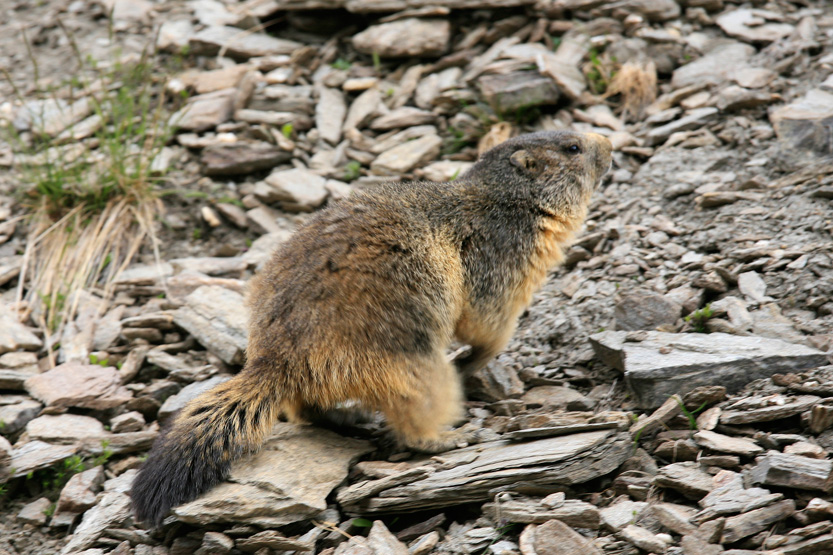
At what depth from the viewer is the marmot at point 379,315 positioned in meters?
4.76

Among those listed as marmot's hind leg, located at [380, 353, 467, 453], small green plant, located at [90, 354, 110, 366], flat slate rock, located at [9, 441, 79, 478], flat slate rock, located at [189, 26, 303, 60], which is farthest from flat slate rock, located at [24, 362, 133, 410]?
flat slate rock, located at [189, 26, 303, 60]

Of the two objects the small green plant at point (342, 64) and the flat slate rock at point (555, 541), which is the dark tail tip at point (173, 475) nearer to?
the flat slate rock at point (555, 541)

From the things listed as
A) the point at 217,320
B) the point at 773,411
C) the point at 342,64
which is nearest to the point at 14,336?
the point at 217,320

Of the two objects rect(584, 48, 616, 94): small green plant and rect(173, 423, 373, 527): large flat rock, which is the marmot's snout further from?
rect(173, 423, 373, 527): large flat rock

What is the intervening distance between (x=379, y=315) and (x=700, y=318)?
9.30 ft

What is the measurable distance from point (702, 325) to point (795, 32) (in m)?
4.97

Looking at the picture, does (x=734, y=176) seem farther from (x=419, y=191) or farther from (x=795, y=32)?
(x=419, y=191)

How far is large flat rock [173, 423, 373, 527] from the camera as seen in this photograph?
15.2 feet

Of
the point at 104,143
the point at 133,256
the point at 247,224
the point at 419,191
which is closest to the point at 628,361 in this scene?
the point at 419,191

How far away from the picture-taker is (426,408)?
5.16 meters

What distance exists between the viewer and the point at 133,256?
27.2ft

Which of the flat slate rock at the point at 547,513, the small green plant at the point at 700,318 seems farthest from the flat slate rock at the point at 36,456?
the small green plant at the point at 700,318

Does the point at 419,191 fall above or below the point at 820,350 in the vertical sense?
above

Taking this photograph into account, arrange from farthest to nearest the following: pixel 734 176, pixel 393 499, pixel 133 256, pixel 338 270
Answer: pixel 133 256 → pixel 734 176 → pixel 338 270 → pixel 393 499
